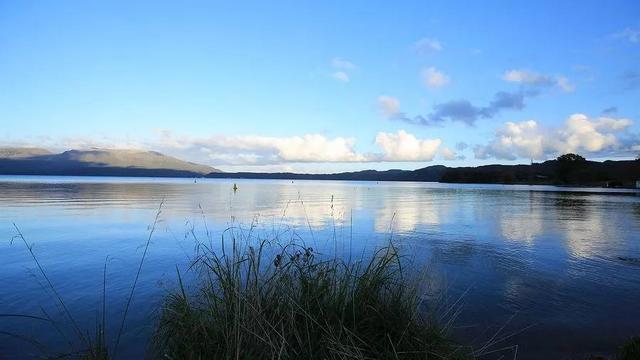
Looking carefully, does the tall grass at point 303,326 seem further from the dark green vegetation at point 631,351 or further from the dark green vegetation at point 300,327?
the dark green vegetation at point 631,351

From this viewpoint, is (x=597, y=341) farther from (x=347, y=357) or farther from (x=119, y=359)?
(x=119, y=359)

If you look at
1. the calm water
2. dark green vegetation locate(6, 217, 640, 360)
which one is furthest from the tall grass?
the calm water

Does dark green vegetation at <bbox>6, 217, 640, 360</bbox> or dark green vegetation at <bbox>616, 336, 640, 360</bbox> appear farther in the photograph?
dark green vegetation at <bbox>616, 336, 640, 360</bbox>

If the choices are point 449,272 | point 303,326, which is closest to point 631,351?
point 303,326

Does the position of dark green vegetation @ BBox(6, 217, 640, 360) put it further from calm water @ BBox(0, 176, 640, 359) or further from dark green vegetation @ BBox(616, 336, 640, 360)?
calm water @ BBox(0, 176, 640, 359)

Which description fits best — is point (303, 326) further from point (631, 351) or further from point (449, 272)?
point (449, 272)

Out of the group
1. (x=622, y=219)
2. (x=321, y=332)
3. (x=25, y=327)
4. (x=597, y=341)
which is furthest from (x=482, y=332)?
(x=622, y=219)

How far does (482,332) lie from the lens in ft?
26.9

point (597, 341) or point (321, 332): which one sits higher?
point (321, 332)

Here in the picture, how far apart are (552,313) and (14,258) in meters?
15.3

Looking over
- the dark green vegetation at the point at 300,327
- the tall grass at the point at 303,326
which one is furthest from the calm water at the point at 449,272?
the tall grass at the point at 303,326

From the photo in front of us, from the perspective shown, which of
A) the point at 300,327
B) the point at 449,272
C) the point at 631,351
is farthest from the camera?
the point at 449,272

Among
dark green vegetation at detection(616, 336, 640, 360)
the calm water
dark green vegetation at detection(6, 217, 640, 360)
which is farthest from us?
the calm water

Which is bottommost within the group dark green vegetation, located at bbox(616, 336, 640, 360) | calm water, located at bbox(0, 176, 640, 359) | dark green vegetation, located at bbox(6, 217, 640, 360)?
calm water, located at bbox(0, 176, 640, 359)
